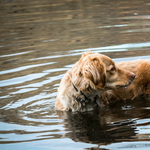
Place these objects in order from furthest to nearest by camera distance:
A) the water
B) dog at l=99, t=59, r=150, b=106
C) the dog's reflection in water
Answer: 1. dog at l=99, t=59, r=150, b=106
2. the water
3. the dog's reflection in water

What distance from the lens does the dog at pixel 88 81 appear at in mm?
5125

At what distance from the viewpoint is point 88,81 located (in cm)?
510

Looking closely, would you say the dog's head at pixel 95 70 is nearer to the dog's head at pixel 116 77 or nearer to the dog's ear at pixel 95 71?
the dog's ear at pixel 95 71

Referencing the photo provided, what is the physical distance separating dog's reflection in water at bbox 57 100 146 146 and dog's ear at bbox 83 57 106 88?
69 cm

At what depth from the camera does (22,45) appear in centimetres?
1120

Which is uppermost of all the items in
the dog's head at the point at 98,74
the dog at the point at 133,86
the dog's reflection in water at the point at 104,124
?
the dog's head at the point at 98,74

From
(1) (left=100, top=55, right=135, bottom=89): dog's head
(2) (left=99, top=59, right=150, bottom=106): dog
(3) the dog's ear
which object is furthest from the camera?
(2) (left=99, top=59, right=150, bottom=106): dog

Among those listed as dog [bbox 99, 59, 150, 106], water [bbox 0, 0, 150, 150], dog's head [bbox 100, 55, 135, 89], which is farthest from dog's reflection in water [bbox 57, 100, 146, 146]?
dog's head [bbox 100, 55, 135, 89]

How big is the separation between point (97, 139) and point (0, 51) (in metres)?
7.17

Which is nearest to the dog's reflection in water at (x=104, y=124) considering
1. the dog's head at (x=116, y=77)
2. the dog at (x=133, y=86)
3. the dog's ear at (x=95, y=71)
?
the dog at (x=133, y=86)

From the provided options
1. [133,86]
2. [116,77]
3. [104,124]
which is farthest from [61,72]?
[104,124]

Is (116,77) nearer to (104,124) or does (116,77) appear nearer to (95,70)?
(95,70)

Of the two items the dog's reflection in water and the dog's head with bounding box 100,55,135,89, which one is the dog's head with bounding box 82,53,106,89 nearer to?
the dog's head with bounding box 100,55,135,89

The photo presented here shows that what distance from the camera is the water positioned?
466 cm
